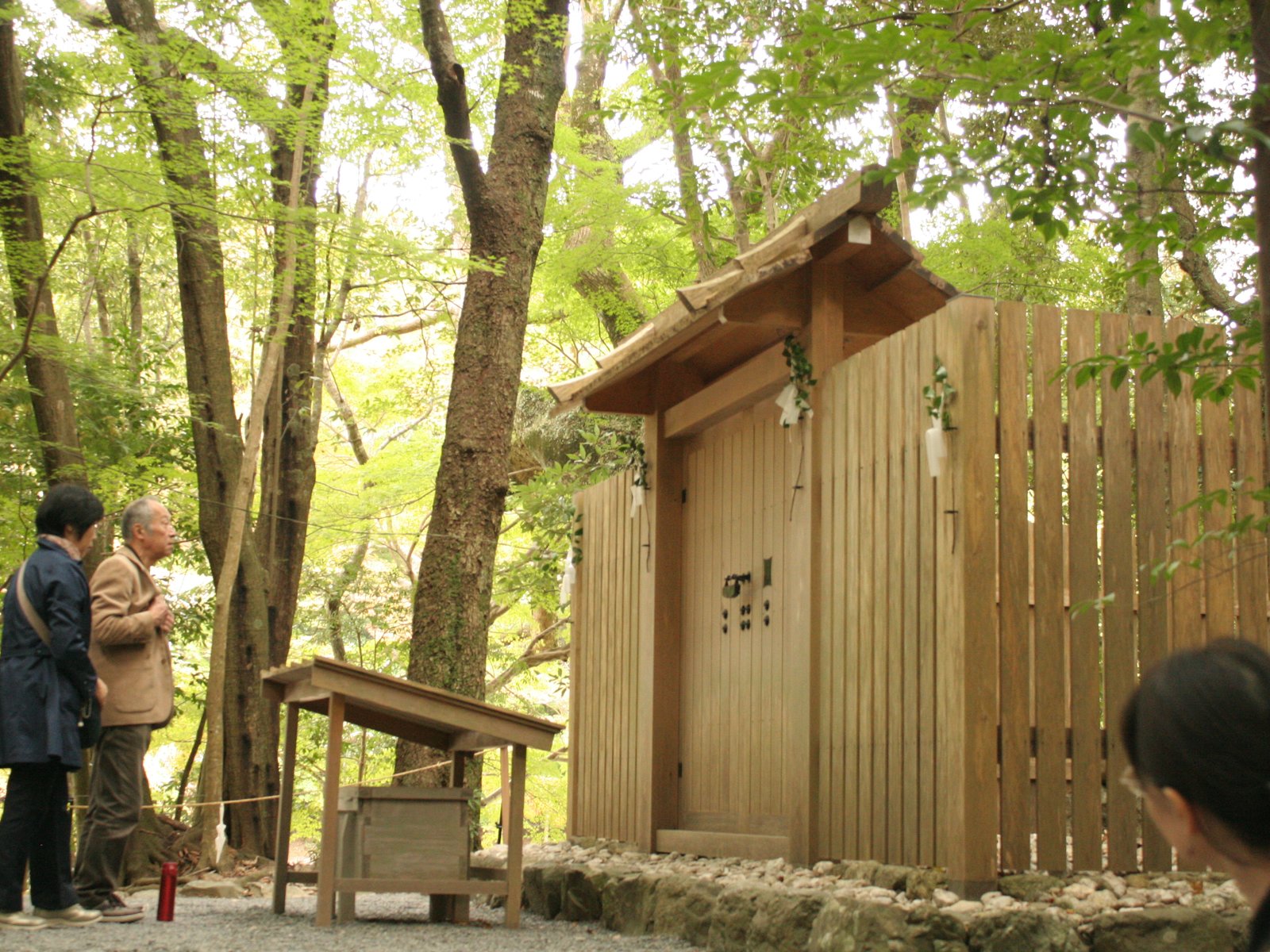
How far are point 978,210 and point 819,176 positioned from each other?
5.07 m

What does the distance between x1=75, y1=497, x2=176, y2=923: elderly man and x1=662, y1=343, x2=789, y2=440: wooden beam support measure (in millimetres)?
3305

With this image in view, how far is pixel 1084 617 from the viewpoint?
5.43m

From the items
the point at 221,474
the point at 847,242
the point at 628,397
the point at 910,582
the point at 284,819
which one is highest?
the point at 847,242

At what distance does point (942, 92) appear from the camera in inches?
166

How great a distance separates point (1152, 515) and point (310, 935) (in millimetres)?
4165

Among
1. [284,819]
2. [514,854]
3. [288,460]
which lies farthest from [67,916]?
[288,460]

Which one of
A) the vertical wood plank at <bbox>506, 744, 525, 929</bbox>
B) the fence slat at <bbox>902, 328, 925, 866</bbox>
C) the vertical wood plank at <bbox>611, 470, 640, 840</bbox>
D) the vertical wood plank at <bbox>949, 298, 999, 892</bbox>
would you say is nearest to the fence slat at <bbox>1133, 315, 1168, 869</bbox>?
the vertical wood plank at <bbox>949, 298, 999, 892</bbox>

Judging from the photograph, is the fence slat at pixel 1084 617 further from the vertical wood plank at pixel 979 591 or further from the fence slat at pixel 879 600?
the fence slat at pixel 879 600

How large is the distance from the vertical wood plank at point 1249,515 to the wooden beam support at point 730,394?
227 centimetres

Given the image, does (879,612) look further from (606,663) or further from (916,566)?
(606,663)

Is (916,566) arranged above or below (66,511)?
below

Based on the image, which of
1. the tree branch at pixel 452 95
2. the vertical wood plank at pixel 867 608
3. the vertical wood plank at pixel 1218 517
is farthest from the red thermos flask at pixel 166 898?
the tree branch at pixel 452 95

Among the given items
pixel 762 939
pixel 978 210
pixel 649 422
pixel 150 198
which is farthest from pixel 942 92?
pixel 978 210

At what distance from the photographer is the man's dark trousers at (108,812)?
5.56 metres
